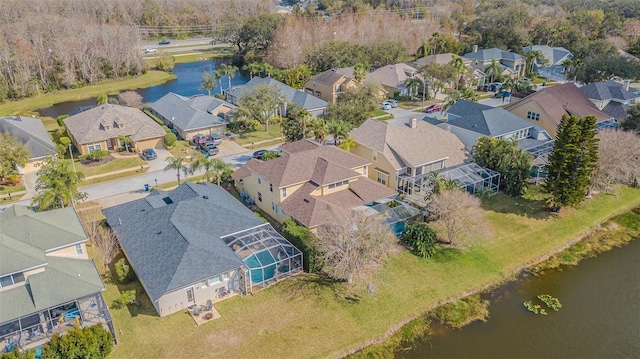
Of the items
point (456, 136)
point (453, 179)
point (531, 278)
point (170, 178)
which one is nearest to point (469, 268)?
point (531, 278)

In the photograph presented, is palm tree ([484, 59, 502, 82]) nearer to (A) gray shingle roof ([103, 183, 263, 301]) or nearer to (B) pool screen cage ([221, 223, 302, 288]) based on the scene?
(A) gray shingle roof ([103, 183, 263, 301])

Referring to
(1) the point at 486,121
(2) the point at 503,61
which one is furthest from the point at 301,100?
(2) the point at 503,61

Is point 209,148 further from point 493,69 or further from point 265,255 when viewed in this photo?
point 493,69

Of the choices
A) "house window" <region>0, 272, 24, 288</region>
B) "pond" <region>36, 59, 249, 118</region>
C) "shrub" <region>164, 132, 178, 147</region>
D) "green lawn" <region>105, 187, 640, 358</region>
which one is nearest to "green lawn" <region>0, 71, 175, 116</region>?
"pond" <region>36, 59, 249, 118</region>

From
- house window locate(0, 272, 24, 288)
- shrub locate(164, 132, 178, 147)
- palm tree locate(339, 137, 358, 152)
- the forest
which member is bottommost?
shrub locate(164, 132, 178, 147)

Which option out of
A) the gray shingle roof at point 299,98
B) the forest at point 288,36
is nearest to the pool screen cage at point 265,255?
the gray shingle roof at point 299,98

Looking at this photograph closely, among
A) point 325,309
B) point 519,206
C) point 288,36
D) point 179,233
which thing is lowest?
point 519,206
